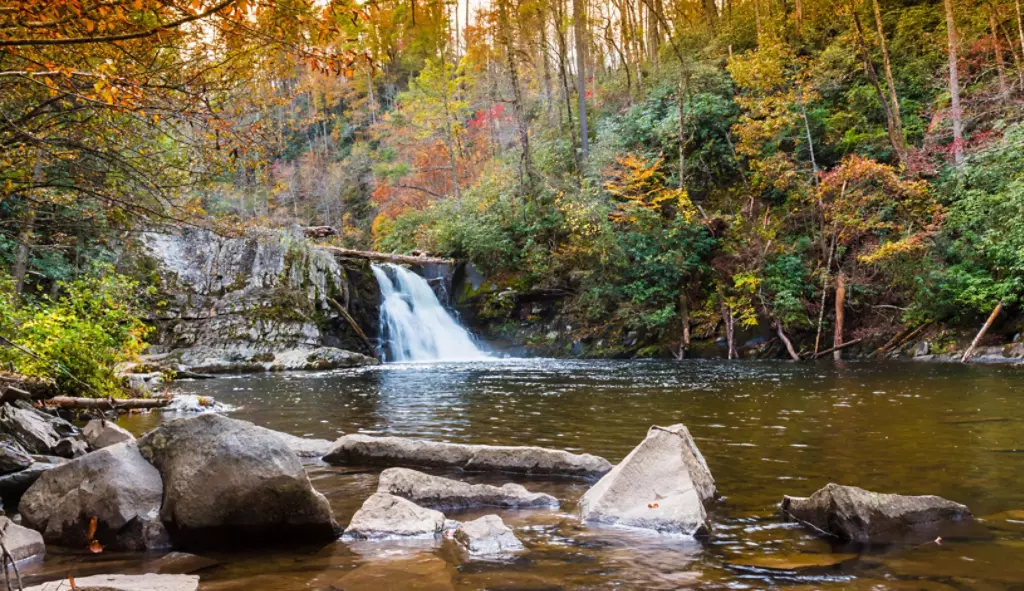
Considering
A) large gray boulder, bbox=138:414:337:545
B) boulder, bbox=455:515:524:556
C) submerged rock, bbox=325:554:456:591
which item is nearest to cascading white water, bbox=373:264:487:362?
large gray boulder, bbox=138:414:337:545

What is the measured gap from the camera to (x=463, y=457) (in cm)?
685

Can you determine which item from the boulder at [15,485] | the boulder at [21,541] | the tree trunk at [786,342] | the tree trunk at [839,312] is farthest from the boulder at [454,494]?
the tree trunk at [839,312]

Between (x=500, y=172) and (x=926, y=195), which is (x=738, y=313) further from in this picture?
(x=500, y=172)

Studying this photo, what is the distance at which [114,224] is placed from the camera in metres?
7.09

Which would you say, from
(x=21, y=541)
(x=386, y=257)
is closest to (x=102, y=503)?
(x=21, y=541)

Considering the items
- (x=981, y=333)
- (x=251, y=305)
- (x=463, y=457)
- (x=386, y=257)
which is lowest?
(x=463, y=457)

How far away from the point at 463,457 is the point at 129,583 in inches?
153

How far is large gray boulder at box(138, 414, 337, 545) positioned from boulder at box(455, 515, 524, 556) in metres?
1.04

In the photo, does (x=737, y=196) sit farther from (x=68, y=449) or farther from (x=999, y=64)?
(x=68, y=449)

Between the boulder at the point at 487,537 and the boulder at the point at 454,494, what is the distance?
87 cm

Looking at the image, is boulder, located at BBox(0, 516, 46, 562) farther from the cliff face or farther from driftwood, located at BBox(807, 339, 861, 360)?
driftwood, located at BBox(807, 339, 861, 360)

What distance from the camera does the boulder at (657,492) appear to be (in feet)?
15.0

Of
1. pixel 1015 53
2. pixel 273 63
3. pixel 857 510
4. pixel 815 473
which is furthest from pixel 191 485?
pixel 1015 53

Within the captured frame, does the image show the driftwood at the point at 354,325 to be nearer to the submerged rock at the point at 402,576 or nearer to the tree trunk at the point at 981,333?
the tree trunk at the point at 981,333
